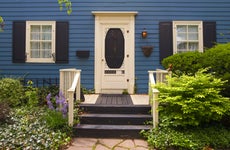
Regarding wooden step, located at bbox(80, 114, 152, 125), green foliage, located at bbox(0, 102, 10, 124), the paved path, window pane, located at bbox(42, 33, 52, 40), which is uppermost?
window pane, located at bbox(42, 33, 52, 40)

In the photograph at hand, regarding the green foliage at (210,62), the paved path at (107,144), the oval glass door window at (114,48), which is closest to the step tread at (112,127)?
the paved path at (107,144)

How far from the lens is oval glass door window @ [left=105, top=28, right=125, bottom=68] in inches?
282

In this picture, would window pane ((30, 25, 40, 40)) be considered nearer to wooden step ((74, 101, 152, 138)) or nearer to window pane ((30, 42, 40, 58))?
window pane ((30, 42, 40, 58))

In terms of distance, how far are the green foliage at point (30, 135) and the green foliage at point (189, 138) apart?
5.29ft

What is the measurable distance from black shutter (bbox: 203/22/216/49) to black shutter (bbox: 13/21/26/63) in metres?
5.80

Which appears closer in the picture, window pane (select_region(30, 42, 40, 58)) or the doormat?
the doormat

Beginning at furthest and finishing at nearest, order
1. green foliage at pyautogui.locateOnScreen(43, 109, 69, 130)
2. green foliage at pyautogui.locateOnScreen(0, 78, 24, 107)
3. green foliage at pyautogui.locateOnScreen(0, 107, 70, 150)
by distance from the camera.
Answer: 1. green foliage at pyautogui.locateOnScreen(0, 78, 24, 107)
2. green foliage at pyautogui.locateOnScreen(43, 109, 69, 130)
3. green foliage at pyautogui.locateOnScreen(0, 107, 70, 150)

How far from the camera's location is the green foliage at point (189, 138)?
380 centimetres

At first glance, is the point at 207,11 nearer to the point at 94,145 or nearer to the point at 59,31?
the point at 59,31

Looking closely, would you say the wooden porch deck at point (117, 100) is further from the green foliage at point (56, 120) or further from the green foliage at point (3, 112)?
the green foliage at point (3, 112)

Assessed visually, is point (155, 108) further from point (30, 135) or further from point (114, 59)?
point (114, 59)

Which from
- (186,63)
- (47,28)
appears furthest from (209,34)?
(47,28)

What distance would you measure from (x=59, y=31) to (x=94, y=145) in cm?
440

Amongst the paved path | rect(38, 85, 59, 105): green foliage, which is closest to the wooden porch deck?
rect(38, 85, 59, 105): green foliage
